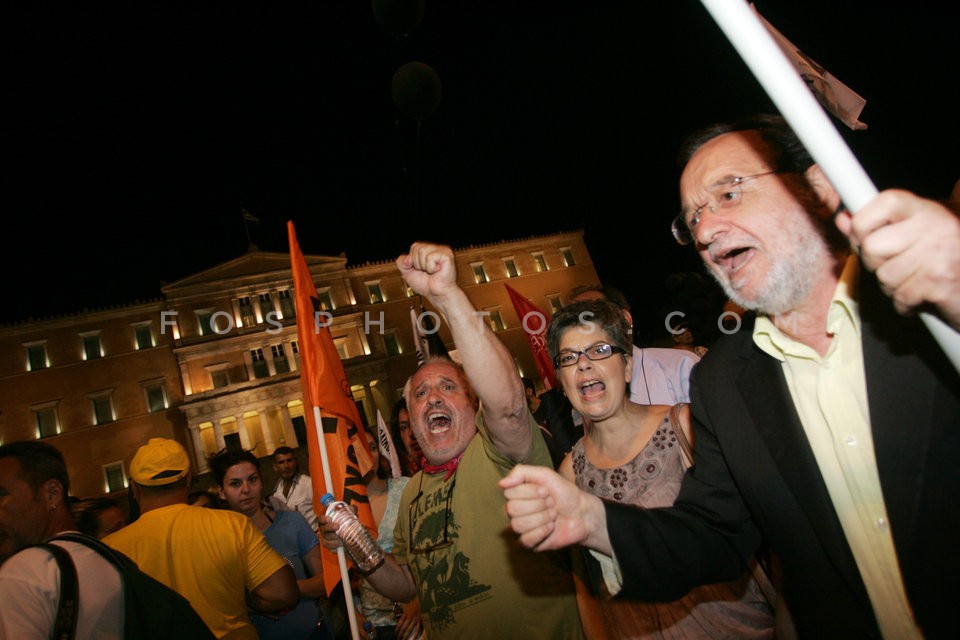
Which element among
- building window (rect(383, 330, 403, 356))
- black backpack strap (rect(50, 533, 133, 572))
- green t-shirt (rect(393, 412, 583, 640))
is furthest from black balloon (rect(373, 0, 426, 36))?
building window (rect(383, 330, 403, 356))

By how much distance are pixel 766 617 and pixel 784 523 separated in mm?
979

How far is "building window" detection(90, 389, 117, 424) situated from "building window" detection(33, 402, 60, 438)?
1949mm

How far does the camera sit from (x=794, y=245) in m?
1.59

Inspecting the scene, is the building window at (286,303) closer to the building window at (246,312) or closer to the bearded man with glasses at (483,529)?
the building window at (246,312)

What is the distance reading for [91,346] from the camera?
3197 cm

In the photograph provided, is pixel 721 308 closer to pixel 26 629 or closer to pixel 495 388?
pixel 495 388

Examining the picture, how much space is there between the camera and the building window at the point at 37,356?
99.5 feet

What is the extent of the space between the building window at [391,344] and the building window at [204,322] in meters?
12.8

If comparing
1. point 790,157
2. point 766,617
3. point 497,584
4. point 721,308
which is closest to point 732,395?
point 790,157

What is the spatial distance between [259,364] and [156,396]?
22.5 ft

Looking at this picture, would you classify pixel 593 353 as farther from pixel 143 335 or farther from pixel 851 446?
pixel 143 335

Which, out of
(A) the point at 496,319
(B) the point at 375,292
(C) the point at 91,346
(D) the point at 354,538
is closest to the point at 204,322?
(C) the point at 91,346

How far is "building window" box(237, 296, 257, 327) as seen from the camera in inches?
1389

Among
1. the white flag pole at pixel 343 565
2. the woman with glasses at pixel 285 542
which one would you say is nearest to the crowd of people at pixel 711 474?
the white flag pole at pixel 343 565
